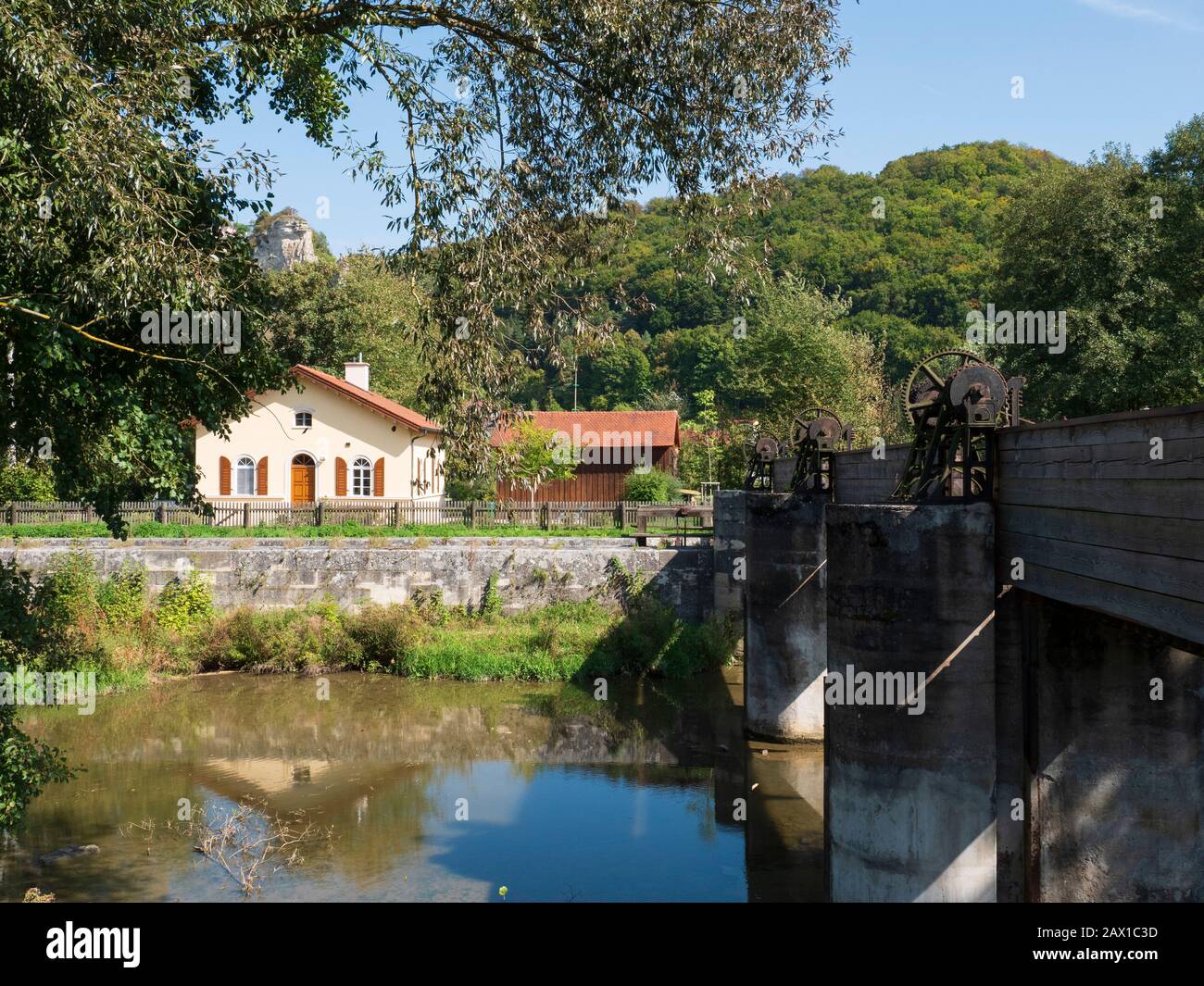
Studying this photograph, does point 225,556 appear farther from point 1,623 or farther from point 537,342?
point 537,342

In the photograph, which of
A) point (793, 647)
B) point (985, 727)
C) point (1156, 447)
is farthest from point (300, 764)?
point (1156, 447)

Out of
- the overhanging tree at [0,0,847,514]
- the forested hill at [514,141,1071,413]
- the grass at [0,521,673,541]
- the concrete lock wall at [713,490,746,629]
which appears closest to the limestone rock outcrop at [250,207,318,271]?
the forested hill at [514,141,1071,413]

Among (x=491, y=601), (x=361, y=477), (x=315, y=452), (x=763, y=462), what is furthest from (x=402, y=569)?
(x=315, y=452)

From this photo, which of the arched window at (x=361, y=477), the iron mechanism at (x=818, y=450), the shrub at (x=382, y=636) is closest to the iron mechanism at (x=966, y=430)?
the iron mechanism at (x=818, y=450)

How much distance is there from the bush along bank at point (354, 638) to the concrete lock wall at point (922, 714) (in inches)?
678

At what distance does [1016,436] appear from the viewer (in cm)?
927

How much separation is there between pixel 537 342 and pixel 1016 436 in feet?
15.0

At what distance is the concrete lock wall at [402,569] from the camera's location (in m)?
29.8

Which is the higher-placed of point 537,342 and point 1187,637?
point 537,342

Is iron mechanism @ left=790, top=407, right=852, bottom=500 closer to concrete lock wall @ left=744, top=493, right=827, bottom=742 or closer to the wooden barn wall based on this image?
concrete lock wall @ left=744, top=493, right=827, bottom=742

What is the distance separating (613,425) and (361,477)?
1731cm

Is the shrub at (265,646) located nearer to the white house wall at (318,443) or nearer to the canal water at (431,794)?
the canal water at (431,794)

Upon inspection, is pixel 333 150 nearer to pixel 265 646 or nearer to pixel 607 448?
pixel 265 646

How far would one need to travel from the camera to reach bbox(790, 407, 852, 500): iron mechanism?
18.4m
